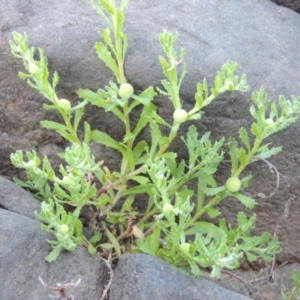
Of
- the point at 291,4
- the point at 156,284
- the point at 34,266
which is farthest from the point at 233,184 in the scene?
the point at 291,4

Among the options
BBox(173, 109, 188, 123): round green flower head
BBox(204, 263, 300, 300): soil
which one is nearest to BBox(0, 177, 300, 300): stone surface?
BBox(173, 109, 188, 123): round green flower head

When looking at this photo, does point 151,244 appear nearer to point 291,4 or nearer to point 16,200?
point 16,200

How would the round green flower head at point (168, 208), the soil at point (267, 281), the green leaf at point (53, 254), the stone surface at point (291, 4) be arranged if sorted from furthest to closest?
the stone surface at point (291, 4) < the soil at point (267, 281) < the green leaf at point (53, 254) < the round green flower head at point (168, 208)

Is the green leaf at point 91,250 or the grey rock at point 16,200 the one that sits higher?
the green leaf at point 91,250

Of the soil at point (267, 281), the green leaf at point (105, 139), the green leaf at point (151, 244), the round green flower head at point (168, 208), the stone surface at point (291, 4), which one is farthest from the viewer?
the stone surface at point (291, 4)

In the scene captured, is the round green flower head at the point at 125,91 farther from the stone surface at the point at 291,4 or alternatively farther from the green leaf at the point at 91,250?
the stone surface at the point at 291,4

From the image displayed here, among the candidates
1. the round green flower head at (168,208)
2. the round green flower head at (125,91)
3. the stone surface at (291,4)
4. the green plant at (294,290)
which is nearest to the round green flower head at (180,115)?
the round green flower head at (125,91)

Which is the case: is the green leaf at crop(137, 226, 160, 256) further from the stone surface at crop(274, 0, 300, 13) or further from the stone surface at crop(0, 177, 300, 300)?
the stone surface at crop(274, 0, 300, 13)
